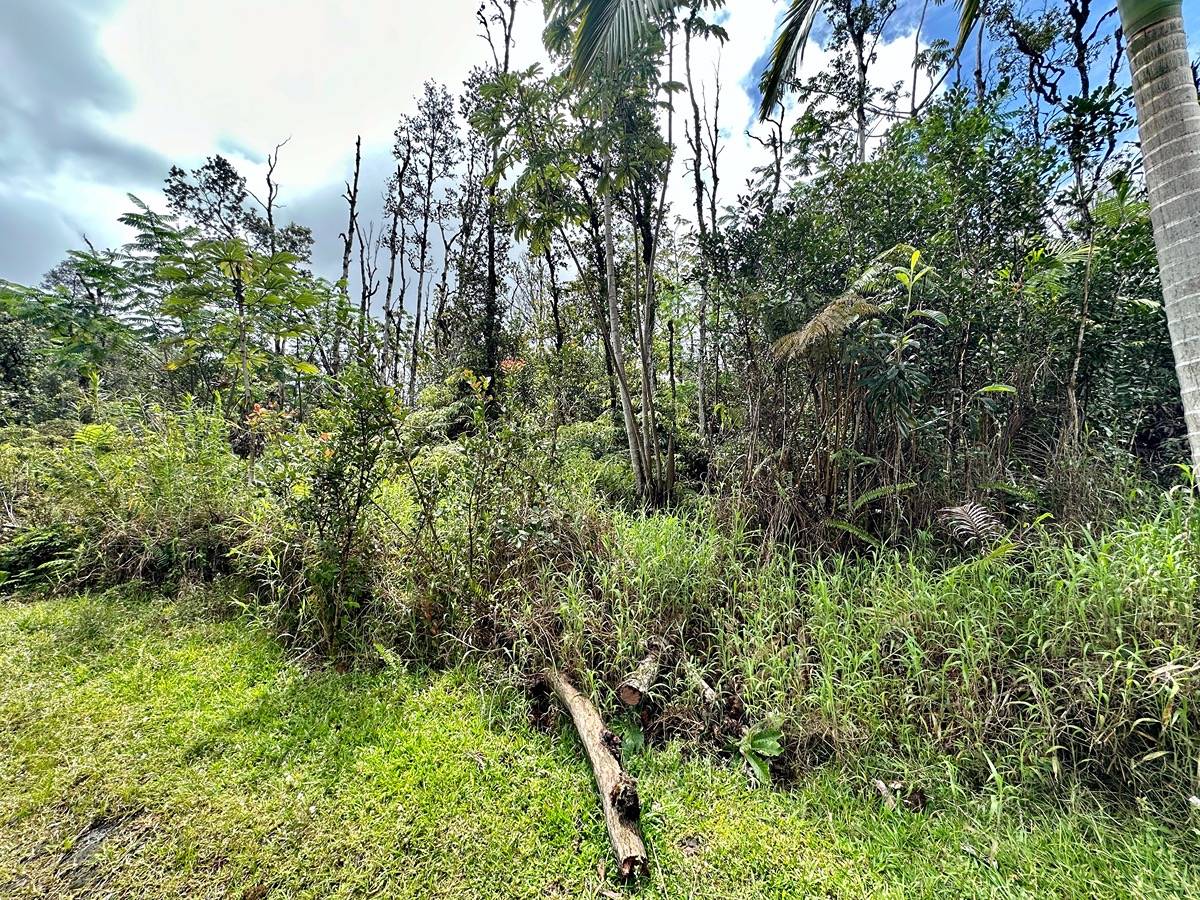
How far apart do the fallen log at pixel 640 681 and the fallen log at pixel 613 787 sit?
0.53ft

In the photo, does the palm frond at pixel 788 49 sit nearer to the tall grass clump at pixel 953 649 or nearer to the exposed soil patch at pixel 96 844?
the tall grass clump at pixel 953 649

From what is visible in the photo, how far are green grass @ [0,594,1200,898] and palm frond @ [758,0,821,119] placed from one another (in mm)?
4332

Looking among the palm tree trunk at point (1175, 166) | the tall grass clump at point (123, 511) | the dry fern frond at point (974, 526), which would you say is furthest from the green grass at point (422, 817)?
the palm tree trunk at point (1175, 166)

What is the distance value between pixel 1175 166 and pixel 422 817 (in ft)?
12.7

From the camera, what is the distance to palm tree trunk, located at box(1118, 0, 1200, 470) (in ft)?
5.56

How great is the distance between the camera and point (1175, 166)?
1.72 metres

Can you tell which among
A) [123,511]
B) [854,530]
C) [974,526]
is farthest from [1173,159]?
[123,511]

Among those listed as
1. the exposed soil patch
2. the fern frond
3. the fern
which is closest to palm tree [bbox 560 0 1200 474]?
the fern

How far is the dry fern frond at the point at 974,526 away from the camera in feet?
8.26

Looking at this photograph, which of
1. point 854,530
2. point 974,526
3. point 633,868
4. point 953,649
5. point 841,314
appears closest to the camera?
point 633,868

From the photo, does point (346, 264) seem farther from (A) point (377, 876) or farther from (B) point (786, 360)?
(A) point (377, 876)

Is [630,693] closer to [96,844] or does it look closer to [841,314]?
[96,844]

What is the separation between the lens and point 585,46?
3164mm

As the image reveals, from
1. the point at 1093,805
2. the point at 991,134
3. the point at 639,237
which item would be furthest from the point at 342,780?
the point at 639,237
